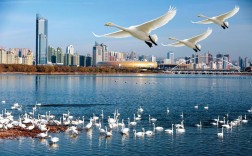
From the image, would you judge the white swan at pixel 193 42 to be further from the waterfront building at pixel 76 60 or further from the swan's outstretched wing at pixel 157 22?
the waterfront building at pixel 76 60

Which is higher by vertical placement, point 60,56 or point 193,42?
point 60,56

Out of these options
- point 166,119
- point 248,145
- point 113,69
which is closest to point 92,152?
point 248,145

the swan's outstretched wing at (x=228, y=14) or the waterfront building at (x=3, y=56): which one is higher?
the waterfront building at (x=3, y=56)

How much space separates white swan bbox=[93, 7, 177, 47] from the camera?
4.21 m

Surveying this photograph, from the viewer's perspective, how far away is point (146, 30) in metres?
4.48

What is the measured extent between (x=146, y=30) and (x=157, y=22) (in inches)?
7.3

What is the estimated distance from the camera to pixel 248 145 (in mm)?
17844

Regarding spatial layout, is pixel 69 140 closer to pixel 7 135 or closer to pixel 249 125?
pixel 7 135

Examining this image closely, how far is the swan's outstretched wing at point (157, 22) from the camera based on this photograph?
4129 mm

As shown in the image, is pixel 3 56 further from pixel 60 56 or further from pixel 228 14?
pixel 228 14

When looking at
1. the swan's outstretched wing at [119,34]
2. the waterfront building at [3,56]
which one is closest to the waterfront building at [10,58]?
the waterfront building at [3,56]

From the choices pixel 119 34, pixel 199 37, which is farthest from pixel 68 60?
pixel 119 34

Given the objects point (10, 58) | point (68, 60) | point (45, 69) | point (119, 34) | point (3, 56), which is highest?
point (3, 56)

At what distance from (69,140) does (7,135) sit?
2870 millimetres
